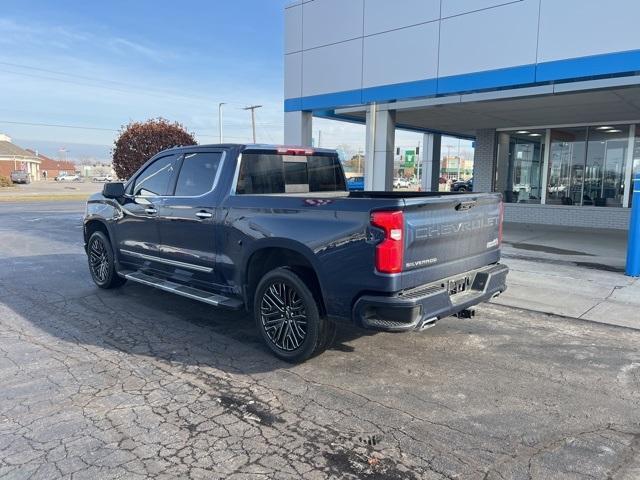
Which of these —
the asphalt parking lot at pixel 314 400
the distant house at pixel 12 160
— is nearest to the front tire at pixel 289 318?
the asphalt parking lot at pixel 314 400

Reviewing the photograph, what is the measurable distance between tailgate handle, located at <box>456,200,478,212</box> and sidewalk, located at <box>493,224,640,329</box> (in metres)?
2.75

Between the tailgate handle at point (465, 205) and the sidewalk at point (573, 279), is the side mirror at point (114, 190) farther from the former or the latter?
the sidewalk at point (573, 279)

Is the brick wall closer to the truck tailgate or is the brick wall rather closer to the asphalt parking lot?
the asphalt parking lot

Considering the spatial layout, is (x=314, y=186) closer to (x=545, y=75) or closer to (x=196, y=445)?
(x=196, y=445)

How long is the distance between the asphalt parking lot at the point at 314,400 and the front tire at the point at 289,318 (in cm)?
18

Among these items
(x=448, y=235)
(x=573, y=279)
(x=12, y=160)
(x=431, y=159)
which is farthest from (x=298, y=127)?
(x=12, y=160)

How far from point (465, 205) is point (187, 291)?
3.06 metres

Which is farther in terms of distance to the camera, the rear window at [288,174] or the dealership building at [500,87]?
the dealership building at [500,87]

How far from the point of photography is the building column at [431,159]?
70.8 ft

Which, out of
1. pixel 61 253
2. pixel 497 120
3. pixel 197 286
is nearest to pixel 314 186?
pixel 197 286

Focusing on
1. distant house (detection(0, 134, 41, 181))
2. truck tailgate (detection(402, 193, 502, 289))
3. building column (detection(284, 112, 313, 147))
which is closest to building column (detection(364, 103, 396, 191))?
building column (detection(284, 112, 313, 147))

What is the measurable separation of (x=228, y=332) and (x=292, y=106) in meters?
10.1

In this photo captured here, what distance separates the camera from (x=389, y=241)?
377cm

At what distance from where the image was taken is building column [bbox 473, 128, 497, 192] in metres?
18.4
